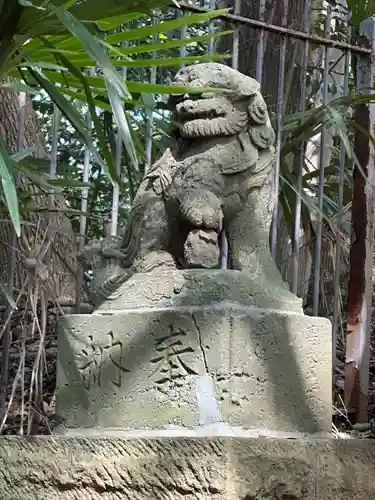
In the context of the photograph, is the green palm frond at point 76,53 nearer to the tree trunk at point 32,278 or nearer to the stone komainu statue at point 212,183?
Result: the stone komainu statue at point 212,183

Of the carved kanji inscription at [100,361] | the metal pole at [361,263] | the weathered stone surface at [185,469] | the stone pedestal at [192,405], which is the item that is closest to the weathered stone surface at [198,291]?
the stone pedestal at [192,405]

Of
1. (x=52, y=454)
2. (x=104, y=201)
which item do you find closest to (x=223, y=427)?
(x=52, y=454)

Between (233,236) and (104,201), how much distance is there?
2900 millimetres

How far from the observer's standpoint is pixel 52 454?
2535mm

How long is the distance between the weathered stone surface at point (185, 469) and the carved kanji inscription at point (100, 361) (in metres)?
0.28

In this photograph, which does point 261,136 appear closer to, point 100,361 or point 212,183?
point 212,183

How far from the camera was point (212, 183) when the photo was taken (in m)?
2.94

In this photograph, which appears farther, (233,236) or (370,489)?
(233,236)

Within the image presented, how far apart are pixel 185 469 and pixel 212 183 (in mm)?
916

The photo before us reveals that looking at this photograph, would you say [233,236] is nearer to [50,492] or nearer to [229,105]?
[229,105]

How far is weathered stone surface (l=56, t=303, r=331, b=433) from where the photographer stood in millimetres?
2645

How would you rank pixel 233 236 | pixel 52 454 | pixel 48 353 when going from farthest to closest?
pixel 48 353 < pixel 233 236 < pixel 52 454

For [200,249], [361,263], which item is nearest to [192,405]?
[200,249]

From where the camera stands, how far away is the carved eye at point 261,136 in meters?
3.00
